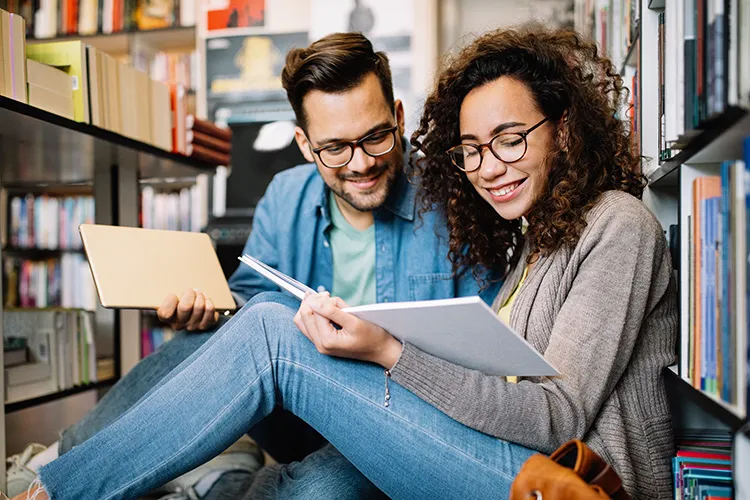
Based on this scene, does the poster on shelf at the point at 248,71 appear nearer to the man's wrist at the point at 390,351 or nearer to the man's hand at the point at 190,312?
the man's hand at the point at 190,312

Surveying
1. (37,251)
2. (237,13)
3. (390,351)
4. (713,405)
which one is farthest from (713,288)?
(37,251)

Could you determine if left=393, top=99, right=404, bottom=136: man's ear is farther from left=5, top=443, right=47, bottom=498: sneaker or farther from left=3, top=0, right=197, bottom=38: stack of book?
left=3, top=0, right=197, bottom=38: stack of book

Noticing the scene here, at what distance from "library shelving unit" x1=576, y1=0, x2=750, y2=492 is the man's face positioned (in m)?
0.53

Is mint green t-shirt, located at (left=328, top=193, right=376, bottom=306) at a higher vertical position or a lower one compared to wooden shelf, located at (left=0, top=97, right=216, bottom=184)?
lower

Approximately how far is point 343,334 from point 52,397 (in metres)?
1.14

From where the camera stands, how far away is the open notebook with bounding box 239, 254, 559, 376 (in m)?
0.78

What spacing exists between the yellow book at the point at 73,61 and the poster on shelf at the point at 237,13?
2.06m

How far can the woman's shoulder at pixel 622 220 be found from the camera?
93cm

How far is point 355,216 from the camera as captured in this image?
1.57 meters

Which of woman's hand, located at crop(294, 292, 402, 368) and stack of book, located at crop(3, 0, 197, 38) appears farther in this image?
stack of book, located at crop(3, 0, 197, 38)

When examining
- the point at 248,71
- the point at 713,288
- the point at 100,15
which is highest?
the point at 100,15

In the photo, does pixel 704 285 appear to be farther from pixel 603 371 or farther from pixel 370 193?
pixel 370 193

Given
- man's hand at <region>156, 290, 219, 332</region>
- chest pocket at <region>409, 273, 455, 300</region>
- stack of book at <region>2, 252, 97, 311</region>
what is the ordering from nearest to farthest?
man's hand at <region>156, 290, 219, 332</region> → chest pocket at <region>409, 273, 455, 300</region> → stack of book at <region>2, 252, 97, 311</region>

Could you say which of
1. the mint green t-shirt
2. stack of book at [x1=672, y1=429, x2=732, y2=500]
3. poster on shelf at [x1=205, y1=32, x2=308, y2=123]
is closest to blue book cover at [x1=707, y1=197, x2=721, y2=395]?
stack of book at [x1=672, y1=429, x2=732, y2=500]
